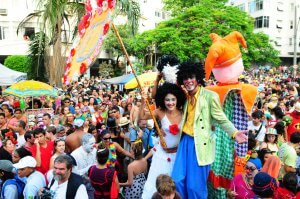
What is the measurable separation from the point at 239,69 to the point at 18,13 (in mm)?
36233

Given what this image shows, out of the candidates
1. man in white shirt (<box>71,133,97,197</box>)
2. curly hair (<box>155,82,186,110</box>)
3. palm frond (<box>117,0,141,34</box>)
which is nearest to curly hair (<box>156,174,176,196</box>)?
curly hair (<box>155,82,186,110</box>)

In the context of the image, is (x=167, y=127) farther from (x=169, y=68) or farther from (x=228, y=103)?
(x=228, y=103)

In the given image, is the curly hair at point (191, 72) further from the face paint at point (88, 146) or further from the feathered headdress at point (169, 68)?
the face paint at point (88, 146)

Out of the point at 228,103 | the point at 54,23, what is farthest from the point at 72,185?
the point at 54,23

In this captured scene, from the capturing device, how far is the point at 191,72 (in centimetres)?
486

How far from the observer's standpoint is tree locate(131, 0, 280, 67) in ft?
98.7

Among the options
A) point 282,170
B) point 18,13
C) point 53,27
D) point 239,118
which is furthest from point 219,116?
point 18,13

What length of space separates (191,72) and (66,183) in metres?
1.91

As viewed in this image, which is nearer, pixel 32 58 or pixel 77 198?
pixel 77 198

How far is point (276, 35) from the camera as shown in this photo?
53.4 metres

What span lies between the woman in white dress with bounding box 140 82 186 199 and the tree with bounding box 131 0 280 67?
80.8 feet

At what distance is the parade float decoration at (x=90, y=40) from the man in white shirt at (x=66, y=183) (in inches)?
44.6

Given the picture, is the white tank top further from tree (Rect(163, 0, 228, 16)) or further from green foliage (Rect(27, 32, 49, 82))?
tree (Rect(163, 0, 228, 16))

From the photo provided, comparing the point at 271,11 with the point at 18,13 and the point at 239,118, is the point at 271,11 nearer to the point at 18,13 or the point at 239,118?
the point at 18,13
